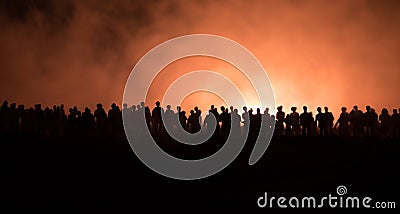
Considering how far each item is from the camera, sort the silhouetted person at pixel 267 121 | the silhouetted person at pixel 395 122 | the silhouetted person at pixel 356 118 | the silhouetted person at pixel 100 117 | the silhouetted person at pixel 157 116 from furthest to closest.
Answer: the silhouetted person at pixel 267 121 → the silhouetted person at pixel 395 122 → the silhouetted person at pixel 356 118 → the silhouetted person at pixel 157 116 → the silhouetted person at pixel 100 117

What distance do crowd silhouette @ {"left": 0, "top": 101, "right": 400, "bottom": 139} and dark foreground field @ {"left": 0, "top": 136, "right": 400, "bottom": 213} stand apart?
62.9 inches

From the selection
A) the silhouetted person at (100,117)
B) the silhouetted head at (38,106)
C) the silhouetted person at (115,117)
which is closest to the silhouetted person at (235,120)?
the silhouetted person at (115,117)

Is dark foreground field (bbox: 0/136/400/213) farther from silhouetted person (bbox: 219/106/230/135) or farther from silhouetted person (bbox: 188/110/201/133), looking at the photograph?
silhouetted person (bbox: 188/110/201/133)

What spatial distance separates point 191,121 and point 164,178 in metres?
6.65

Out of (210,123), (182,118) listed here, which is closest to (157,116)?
(182,118)

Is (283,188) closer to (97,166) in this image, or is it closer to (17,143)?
(97,166)

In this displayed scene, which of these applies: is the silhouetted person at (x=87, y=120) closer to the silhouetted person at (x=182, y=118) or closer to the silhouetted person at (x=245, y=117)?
the silhouetted person at (x=182, y=118)

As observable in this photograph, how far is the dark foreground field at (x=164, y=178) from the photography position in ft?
89.9

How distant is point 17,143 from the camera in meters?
32.0

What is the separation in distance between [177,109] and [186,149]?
3852 mm

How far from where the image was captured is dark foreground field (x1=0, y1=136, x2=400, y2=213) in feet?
89.9

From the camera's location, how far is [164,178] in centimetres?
3034

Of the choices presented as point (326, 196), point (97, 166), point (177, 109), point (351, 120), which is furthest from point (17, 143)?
point (351, 120)

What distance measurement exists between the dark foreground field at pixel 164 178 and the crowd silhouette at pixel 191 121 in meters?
1.60
